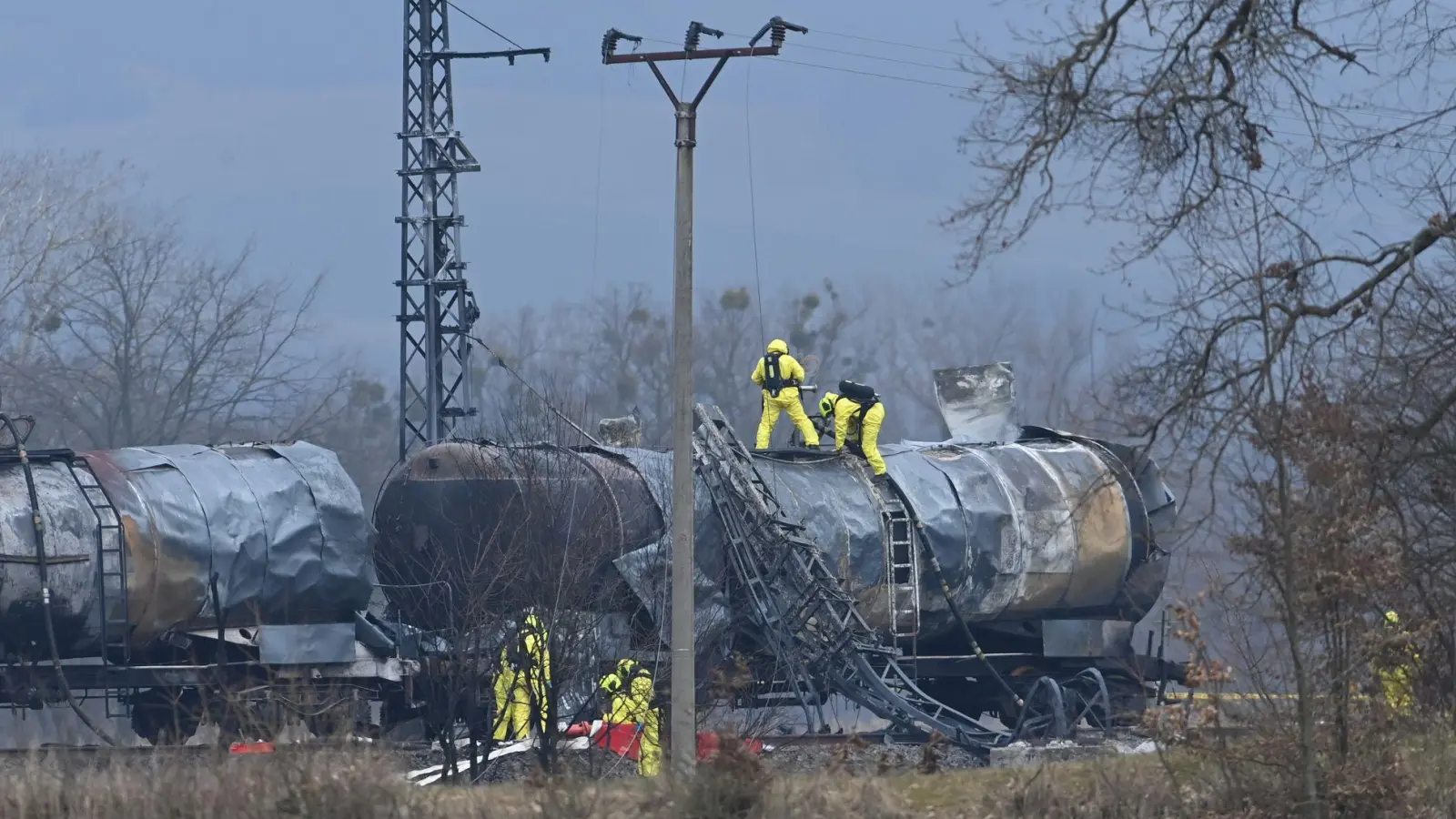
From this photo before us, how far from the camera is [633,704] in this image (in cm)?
1694

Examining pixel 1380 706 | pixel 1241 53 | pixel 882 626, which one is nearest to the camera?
pixel 1380 706

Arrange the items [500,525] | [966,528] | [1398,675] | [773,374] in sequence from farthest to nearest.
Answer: [773,374] → [966,528] → [500,525] → [1398,675]

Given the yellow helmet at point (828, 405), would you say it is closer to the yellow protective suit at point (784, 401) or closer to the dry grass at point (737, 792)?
the yellow protective suit at point (784, 401)

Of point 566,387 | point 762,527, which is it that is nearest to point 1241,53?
point 762,527

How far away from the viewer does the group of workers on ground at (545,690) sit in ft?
53.1

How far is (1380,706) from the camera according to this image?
12.2 meters

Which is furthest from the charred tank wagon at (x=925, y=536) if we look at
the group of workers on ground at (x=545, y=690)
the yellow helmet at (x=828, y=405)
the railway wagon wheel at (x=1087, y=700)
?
the group of workers on ground at (x=545, y=690)

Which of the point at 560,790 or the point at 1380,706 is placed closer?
the point at 560,790

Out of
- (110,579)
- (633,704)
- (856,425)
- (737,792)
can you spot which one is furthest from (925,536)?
(737,792)

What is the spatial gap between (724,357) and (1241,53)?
66.1 meters

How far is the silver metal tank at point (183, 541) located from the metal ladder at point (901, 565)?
570 cm

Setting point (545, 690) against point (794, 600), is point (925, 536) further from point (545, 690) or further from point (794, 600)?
point (545, 690)

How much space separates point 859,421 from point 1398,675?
9.65 m

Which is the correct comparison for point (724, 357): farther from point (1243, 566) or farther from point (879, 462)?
point (1243, 566)
